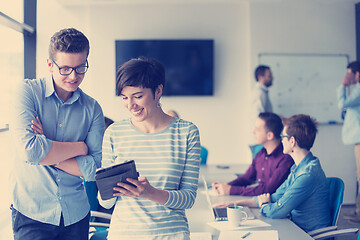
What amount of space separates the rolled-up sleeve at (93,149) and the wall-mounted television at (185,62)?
3.70 m

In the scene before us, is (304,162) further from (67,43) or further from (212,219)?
(67,43)

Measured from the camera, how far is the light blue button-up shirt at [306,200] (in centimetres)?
222

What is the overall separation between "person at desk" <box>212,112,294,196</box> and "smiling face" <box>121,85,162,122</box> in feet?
5.14

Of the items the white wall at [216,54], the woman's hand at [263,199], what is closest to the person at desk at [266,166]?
the woman's hand at [263,199]

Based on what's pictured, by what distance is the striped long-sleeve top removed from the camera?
1.34m

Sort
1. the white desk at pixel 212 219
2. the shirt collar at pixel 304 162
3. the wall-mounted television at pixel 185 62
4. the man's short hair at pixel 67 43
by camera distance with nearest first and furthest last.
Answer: the man's short hair at pixel 67 43, the white desk at pixel 212 219, the shirt collar at pixel 304 162, the wall-mounted television at pixel 185 62

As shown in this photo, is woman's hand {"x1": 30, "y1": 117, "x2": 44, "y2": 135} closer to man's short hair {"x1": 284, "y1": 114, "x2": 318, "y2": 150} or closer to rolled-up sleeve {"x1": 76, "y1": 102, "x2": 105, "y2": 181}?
rolled-up sleeve {"x1": 76, "y1": 102, "x2": 105, "y2": 181}

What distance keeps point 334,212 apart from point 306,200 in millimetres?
202

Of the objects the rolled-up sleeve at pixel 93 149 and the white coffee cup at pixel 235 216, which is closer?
the rolled-up sleeve at pixel 93 149

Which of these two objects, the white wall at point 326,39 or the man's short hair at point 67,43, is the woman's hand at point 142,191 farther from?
the white wall at point 326,39

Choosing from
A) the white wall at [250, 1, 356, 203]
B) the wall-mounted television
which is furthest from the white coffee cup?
the white wall at [250, 1, 356, 203]

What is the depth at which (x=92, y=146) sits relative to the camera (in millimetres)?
1698

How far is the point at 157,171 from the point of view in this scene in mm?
1358

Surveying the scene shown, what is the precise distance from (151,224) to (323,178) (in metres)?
1.45
